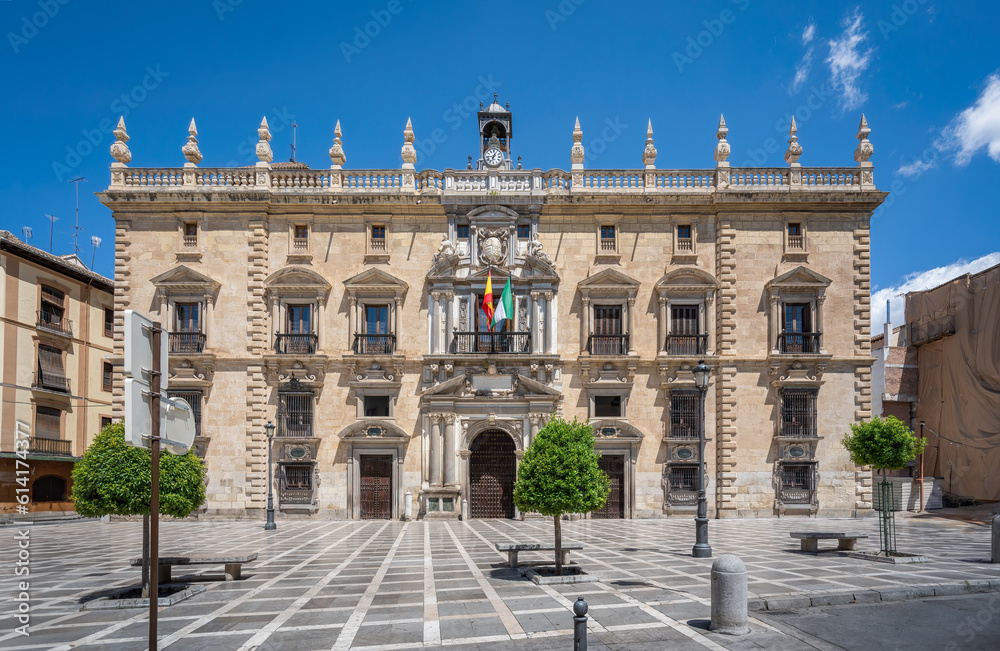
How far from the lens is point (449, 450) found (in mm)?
25094

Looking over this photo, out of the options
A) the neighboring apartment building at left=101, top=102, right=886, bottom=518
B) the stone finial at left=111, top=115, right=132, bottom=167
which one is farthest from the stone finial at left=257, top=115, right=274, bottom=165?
the stone finial at left=111, top=115, right=132, bottom=167

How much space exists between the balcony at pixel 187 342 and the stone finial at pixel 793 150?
2583 centimetres

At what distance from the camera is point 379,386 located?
2562 cm

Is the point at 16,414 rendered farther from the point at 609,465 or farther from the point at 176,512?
the point at 609,465

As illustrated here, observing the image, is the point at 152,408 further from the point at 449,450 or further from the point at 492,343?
the point at 492,343

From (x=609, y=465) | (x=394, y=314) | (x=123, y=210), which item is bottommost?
(x=609, y=465)

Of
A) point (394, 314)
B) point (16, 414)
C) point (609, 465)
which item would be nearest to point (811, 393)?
point (609, 465)

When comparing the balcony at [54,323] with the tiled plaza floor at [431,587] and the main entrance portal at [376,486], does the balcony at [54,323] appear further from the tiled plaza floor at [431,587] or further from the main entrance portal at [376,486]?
the main entrance portal at [376,486]

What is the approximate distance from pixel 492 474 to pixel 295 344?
978 cm

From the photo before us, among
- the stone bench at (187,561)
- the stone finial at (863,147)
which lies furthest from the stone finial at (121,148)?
the stone finial at (863,147)

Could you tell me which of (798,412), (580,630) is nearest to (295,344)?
(798,412)

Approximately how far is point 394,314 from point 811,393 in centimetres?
1747

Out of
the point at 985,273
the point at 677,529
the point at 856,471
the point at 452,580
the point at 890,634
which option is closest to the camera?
the point at 890,634

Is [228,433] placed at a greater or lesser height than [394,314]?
lesser
